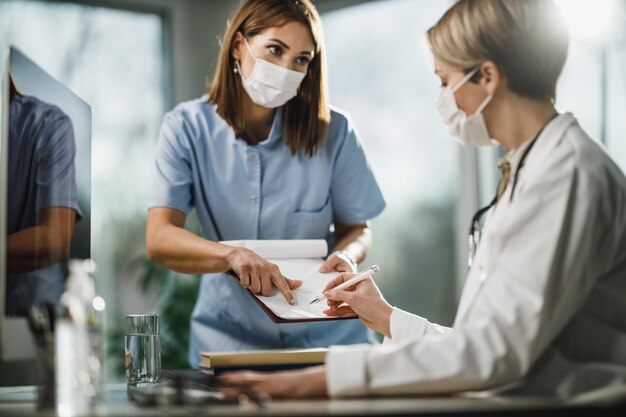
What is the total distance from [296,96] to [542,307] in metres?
1.21

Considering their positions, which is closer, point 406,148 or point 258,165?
point 258,165

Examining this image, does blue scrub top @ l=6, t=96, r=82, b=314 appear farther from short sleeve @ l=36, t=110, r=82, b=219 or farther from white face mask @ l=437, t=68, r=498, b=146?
white face mask @ l=437, t=68, r=498, b=146

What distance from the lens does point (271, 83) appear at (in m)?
2.03

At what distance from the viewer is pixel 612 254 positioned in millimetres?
1157

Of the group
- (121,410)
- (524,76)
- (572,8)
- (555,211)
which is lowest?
(121,410)

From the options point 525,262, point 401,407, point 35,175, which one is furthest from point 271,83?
point 401,407

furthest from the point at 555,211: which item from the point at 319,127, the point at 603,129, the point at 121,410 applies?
the point at 603,129

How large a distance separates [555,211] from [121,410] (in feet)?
2.16

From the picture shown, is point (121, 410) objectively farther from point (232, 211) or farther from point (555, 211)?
point (232, 211)

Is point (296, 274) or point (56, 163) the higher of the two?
point (56, 163)

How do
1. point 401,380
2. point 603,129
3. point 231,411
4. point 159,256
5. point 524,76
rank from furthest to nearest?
point 603,129
point 159,256
point 524,76
point 401,380
point 231,411

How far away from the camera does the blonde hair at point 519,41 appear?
127 centimetres

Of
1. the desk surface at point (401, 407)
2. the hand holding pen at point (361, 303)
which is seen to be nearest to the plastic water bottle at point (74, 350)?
the desk surface at point (401, 407)

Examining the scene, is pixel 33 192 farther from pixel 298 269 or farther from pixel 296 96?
pixel 296 96
